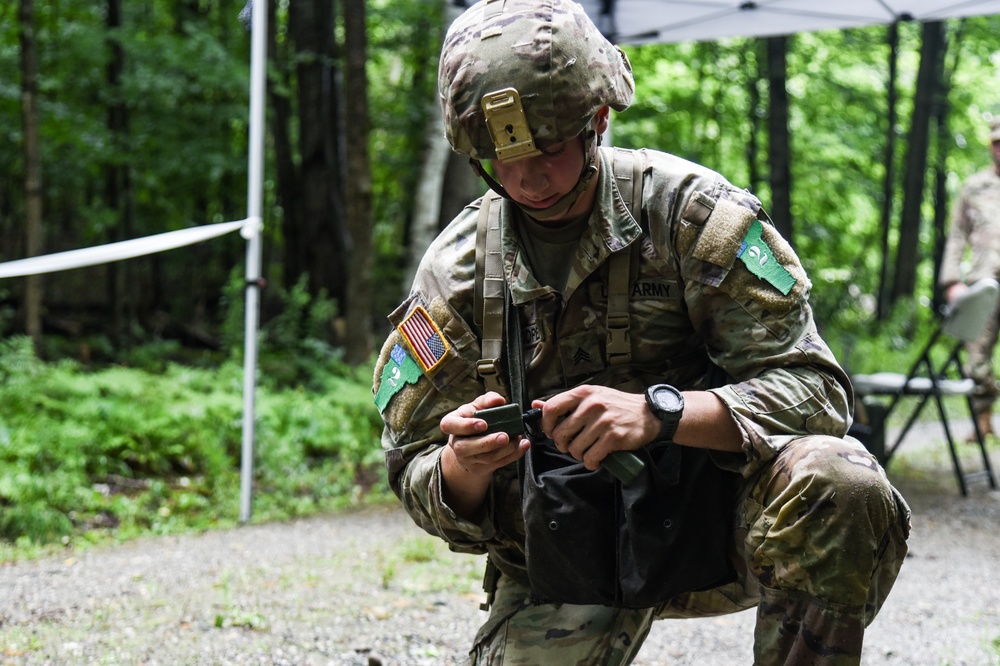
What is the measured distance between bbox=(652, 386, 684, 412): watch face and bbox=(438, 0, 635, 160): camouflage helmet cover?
60cm

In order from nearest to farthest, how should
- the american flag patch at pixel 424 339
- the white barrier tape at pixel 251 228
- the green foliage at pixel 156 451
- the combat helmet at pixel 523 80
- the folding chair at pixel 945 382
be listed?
the combat helmet at pixel 523 80, the american flag patch at pixel 424 339, the white barrier tape at pixel 251 228, the green foliage at pixel 156 451, the folding chair at pixel 945 382

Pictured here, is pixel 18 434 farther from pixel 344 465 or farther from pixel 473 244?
pixel 473 244

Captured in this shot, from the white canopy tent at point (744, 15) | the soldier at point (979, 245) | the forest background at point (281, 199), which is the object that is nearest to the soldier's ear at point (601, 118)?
the forest background at point (281, 199)

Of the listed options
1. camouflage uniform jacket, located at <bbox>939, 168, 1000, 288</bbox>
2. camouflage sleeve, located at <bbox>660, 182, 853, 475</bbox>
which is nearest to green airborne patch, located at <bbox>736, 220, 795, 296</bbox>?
camouflage sleeve, located at <bbox>660, 182, 853, 475</bbox>

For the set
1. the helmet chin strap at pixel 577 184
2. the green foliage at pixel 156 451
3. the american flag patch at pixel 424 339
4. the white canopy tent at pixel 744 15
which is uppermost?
the white canopy tent at pixel 744 15

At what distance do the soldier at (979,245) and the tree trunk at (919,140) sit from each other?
5669 millimetres

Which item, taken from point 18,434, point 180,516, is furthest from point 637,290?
point 18,434

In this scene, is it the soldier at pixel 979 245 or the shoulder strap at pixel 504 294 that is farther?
the soldier at pixel 979 245

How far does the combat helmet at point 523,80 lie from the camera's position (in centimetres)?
227

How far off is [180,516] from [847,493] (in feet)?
16.4

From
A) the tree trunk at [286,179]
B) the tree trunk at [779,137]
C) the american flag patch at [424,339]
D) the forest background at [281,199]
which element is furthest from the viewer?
the tree trunk at [286,179]

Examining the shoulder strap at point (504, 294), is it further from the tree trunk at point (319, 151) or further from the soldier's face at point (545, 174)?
the tree trunk at point (319, 151)

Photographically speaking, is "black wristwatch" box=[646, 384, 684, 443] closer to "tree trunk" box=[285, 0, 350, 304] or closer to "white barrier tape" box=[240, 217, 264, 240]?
"white barrier tape" box=[240, 217, 264, 240]

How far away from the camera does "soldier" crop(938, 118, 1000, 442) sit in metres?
7.80
